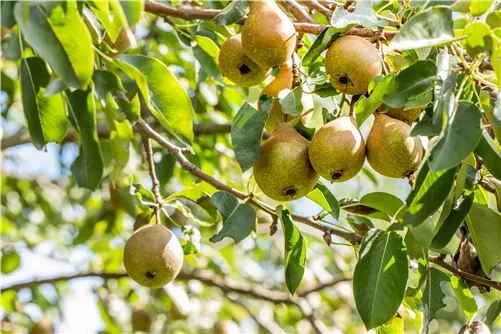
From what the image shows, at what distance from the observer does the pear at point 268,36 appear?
138 centimetres

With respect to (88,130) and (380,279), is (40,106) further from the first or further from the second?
(380,279)

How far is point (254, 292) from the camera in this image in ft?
9.26

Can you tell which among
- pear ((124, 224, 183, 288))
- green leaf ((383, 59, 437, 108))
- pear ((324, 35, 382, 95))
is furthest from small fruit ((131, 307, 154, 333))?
green leaf ((383, 59, 437, 108))

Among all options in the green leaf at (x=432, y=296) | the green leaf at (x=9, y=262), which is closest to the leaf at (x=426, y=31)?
the green leaf at (x=432, y=296)

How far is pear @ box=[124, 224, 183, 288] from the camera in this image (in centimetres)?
162

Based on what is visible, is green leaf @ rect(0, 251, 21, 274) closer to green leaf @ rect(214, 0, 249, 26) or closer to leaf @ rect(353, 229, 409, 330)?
green leaf @ rect(214, 0, 249, 26)

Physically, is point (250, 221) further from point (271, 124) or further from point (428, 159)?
point (428, 159)

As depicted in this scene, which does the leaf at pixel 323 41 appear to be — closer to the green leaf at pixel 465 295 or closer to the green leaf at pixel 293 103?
the green leaf at pixel 293 103

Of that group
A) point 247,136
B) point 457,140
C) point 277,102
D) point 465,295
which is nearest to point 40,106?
→ point 247,136

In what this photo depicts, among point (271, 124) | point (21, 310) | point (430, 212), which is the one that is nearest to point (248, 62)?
point (271, 124)

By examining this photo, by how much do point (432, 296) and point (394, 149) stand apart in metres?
0.38

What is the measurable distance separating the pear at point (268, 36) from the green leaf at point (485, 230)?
18.6 inches

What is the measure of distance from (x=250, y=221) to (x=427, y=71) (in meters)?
0.53

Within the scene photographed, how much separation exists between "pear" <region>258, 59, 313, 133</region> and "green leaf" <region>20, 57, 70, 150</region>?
0.41 metres
